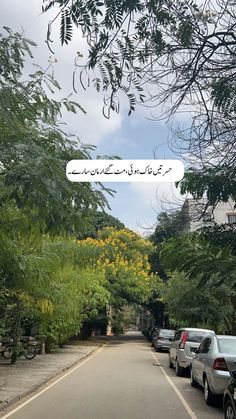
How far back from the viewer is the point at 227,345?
12.8 metres

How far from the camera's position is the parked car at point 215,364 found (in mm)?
11453

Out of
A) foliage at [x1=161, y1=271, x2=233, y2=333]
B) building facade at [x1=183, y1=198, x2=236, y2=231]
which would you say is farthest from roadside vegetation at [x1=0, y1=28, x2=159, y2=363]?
foliage at [x1=161, y1=271, x2=233, y2=333]

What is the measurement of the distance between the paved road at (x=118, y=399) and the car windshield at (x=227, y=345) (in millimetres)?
1344

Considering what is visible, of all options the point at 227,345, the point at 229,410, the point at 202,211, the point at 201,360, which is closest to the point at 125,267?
the point at 201,360

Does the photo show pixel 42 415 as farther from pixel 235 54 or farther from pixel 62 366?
pixel 62 366

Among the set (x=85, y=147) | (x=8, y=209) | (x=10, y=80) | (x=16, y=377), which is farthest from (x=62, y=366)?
(x=10, y=80)

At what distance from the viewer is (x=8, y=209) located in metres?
10.0

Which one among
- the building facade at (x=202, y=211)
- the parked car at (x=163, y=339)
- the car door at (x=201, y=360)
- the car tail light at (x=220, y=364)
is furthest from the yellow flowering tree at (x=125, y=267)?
the building facade at (x=202, y=211)

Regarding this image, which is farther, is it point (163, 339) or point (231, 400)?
point (163, 339)

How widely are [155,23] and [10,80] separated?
7.17 feet

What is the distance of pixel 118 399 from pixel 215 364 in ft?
8.07

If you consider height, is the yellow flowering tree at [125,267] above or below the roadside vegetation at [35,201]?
above

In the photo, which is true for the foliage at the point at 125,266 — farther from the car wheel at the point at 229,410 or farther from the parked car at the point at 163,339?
the car wheel at the point at 229,410

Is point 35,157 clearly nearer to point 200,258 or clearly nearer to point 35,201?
point 35,201
